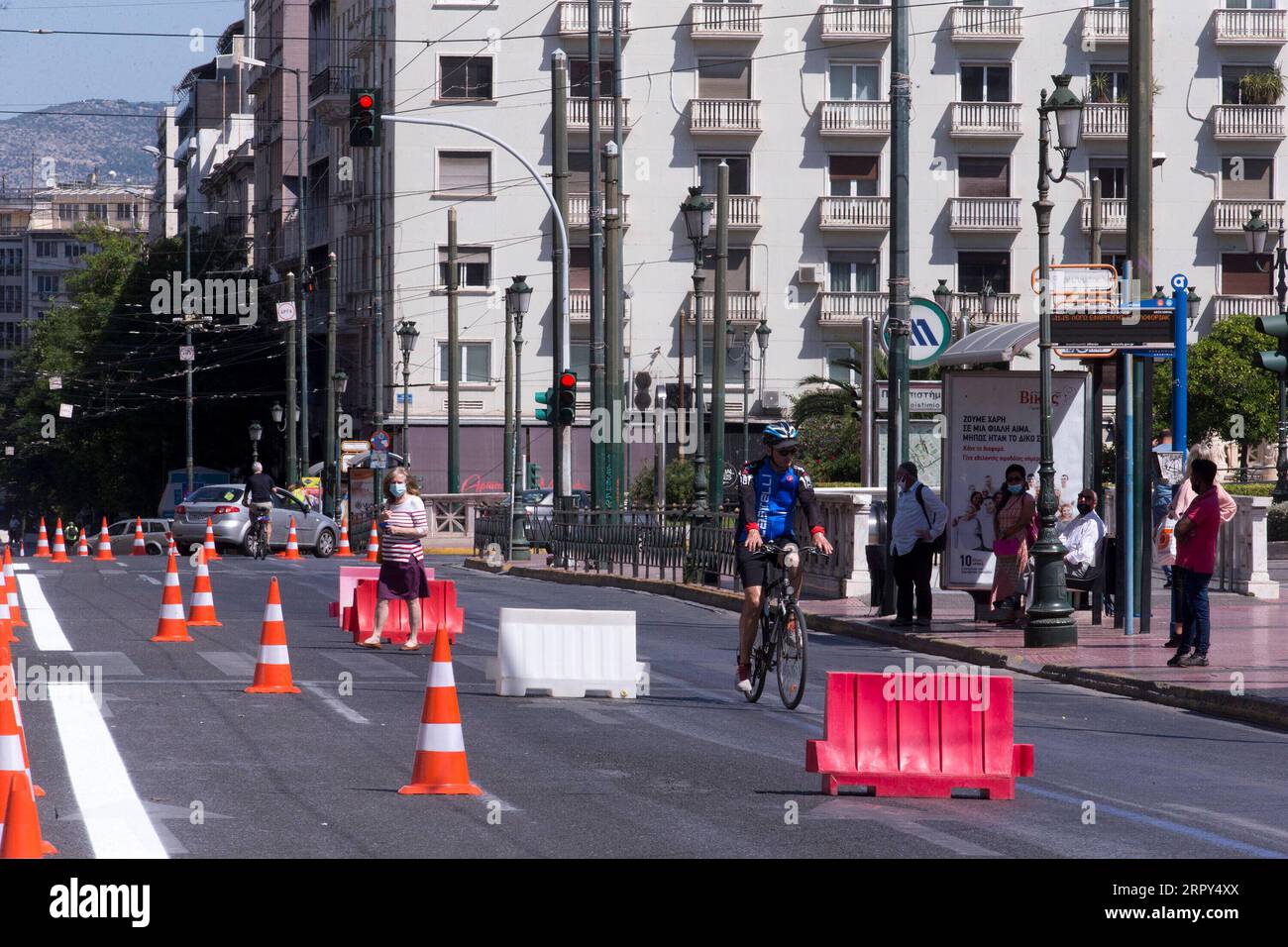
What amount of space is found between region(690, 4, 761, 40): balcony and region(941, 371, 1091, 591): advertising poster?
4205 cm

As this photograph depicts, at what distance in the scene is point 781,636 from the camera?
14.0m

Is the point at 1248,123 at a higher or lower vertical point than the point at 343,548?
higher

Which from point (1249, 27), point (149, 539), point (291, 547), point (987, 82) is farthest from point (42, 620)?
point (1249, 27)

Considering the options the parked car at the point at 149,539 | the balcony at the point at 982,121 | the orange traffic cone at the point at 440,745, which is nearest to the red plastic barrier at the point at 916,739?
the orange traffic cone at the point at 440,745

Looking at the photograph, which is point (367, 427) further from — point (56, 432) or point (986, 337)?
point (986, 337)

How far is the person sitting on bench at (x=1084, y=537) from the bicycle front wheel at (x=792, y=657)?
8029 mm

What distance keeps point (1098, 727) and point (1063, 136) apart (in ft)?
29.5

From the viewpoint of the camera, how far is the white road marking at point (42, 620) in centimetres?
1866

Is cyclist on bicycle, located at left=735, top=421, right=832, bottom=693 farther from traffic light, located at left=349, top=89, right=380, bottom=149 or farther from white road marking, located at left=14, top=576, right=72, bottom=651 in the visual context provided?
traffic light, located at left=349, top=89, right=380, bottom=149

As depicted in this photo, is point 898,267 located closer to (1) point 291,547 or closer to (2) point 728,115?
(1) point 291,547

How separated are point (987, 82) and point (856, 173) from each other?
4869mm

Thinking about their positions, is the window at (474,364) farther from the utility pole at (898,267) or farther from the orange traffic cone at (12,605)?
the utility pole at (898,267)
